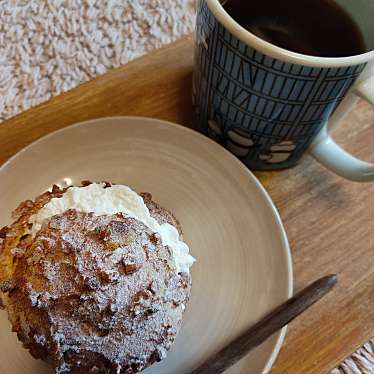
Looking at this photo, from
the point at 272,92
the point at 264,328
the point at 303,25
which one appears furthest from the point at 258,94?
the point at 264,328

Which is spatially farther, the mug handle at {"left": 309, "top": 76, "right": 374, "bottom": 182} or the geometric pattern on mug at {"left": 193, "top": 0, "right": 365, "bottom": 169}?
the mug handle at {"left": 309, "top": 76, "right": 374, "bottom": 182}

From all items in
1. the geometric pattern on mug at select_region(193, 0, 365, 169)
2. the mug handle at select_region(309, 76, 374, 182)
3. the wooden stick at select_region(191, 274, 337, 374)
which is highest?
the geometric pattern on mug at select_region(193, 0, 365, 169)

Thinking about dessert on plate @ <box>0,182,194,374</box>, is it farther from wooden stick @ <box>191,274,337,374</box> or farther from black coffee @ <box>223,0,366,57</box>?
black coffee @ <box>223,0,366,57</box>

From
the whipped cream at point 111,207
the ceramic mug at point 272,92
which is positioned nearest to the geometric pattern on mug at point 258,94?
the ceramic mug at point 272,92

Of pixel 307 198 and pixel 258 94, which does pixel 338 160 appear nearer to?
pixel 307 198

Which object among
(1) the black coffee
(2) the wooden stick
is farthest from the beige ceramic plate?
(1) the black coffee

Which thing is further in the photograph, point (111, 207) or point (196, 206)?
point (196, 206)

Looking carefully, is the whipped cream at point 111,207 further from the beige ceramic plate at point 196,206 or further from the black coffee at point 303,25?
the black coffee at point 303,25
